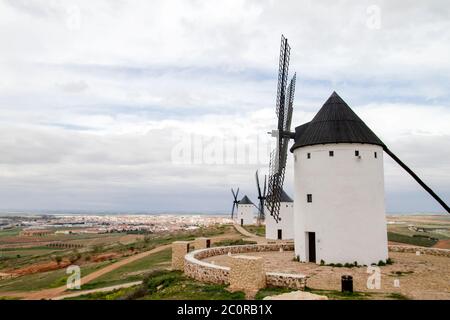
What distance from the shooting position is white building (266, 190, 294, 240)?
4016 centimetres

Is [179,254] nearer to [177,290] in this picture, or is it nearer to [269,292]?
[177,290]

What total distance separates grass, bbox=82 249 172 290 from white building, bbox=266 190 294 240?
13468 mm

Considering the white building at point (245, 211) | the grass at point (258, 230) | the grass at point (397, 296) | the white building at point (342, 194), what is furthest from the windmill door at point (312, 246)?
the white building at point (245, 211)

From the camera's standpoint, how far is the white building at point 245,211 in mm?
65125

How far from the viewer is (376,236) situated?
1880 centimetres

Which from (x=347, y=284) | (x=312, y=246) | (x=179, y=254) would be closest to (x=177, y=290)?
(x=179, y=254)

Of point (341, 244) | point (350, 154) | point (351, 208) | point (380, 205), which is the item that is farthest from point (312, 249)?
point (350, 154)

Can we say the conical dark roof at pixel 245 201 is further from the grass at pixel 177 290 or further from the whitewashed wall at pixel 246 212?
the grass at pixel 177 290

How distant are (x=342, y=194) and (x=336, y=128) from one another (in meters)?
3.67

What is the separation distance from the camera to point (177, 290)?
14031mm

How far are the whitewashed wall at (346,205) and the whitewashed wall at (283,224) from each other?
20.8m
